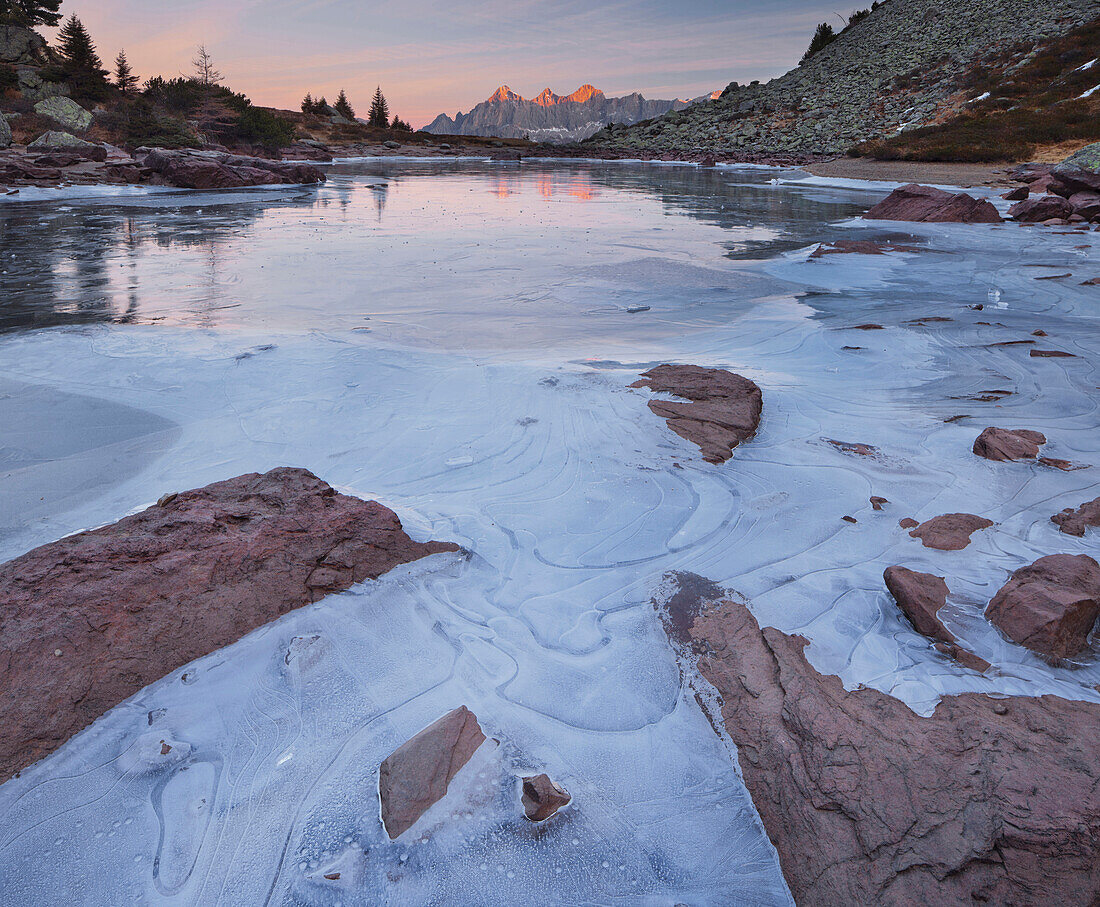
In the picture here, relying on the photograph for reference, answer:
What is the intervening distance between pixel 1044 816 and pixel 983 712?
1.28 ft

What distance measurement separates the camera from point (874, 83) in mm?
45656

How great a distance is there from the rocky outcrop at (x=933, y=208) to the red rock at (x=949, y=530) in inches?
501

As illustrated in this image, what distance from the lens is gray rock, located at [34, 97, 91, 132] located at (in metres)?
31.3

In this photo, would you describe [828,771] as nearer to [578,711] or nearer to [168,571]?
[578,711]

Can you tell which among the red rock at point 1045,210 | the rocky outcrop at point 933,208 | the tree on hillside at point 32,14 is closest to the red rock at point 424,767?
the rocky outcrop at point 933,208

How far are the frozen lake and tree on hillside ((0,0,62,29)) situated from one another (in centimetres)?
4702

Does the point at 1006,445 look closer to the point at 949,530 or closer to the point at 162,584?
the point at 949,530

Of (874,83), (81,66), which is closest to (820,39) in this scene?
(874,83)

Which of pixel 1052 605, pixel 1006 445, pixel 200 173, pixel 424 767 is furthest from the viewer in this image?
pixel 200 173

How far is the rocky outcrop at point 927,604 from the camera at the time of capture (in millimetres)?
2027

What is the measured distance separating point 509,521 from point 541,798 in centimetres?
142

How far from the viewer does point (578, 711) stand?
1932mm

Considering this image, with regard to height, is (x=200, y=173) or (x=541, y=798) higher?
(x=200, y=173)

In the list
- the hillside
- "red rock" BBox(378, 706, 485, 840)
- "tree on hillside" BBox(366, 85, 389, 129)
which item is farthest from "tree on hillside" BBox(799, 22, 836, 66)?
"red rock" BBox(378, 706, 485, 840)
